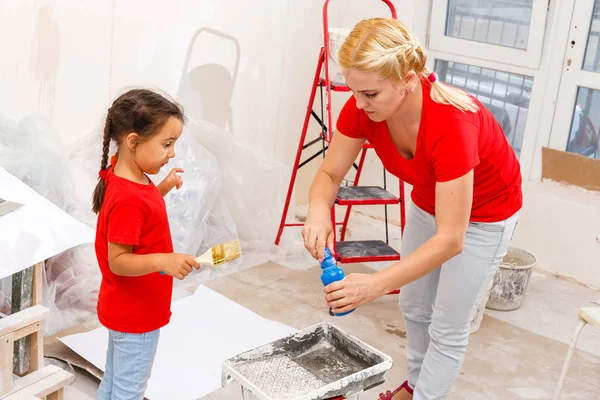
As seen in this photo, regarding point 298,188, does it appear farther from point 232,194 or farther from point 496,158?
point 496,158

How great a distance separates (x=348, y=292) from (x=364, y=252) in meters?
1.61

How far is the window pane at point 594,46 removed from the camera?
345cm

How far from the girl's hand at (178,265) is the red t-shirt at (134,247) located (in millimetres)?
105

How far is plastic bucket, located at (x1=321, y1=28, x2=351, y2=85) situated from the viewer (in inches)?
127

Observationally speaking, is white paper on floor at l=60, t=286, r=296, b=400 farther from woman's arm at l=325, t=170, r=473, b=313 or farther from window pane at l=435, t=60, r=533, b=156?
window pane at l=435, t=60, r=533, b=156

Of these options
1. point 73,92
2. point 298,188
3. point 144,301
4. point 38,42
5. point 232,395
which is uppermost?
point 38,42

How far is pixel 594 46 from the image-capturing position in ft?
11.4

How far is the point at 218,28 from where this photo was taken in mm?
3396

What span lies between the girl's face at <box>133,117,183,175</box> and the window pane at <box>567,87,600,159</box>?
2.54 metres

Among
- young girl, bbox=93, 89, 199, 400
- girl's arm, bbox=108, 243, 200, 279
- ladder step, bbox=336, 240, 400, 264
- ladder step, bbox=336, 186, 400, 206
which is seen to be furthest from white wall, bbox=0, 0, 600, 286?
girl's arm, bbox=108, 243, 200, 279

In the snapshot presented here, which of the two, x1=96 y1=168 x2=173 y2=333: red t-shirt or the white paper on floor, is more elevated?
x1=96 y1=168 x2=173 y2=333: red t-shirt

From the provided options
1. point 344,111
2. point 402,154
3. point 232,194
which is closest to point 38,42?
point 232,194

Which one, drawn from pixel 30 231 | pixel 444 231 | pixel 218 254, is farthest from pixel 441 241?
pixel 30 231

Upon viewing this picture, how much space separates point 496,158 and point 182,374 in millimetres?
1322
